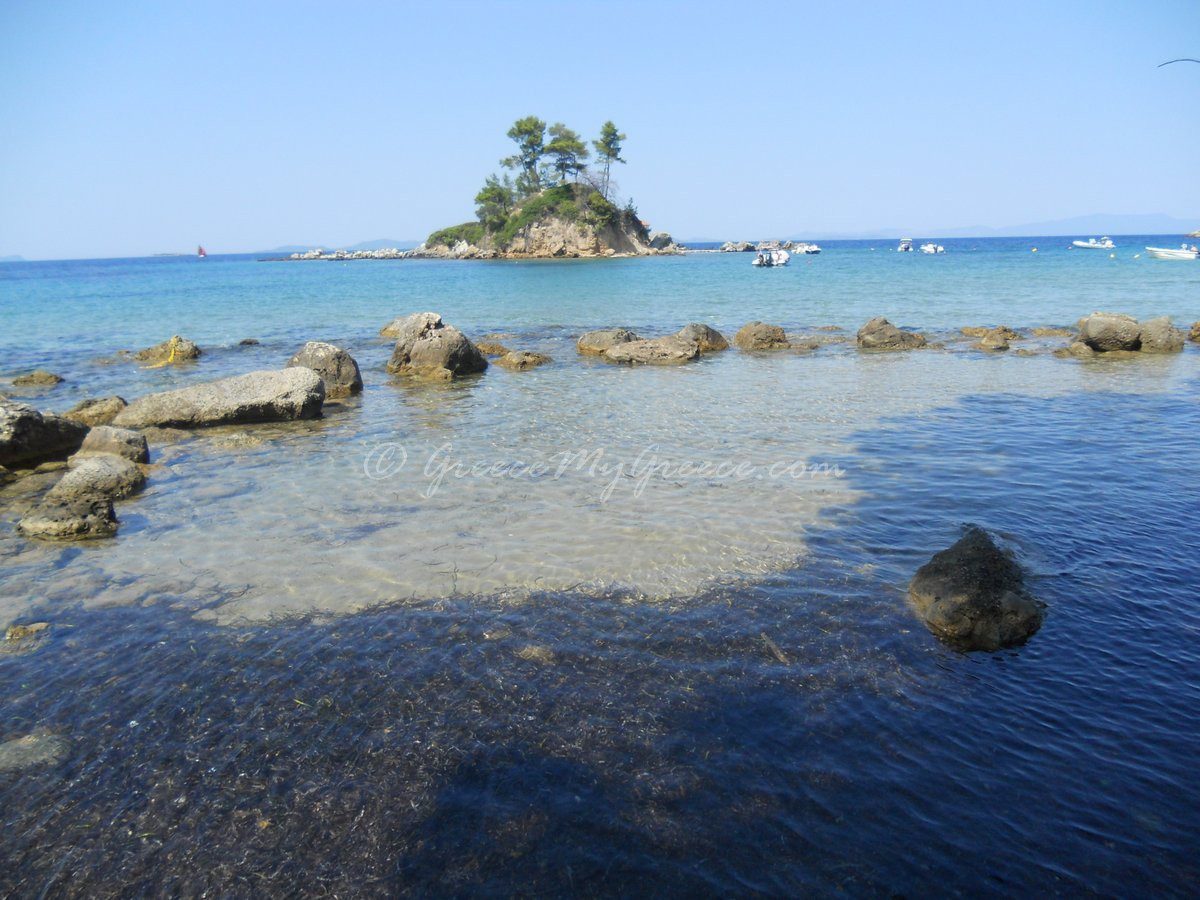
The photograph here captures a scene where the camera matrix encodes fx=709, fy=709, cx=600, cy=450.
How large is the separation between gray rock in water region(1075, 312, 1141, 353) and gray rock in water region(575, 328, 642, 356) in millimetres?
14619

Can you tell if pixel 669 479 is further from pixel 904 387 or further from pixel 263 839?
pixel 904 387

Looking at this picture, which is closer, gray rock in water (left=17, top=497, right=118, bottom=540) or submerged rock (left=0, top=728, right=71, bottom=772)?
submerged rock (left=0, top=728, right=71, bottom=772)

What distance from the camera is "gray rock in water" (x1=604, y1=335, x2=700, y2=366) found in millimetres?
23375

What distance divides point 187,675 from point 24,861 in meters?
1.93

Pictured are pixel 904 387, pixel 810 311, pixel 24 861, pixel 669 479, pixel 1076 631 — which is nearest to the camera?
pixel 24 861

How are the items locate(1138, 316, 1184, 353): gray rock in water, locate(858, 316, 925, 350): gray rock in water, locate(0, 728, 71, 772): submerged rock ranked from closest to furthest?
locate(0, 728, 71, 772): submerged rock < locate(1138, 316, 1184, 353): gray rock in water < locate(858, 316, 925, 350): gray rock in water

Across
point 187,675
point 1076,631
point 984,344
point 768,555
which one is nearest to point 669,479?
point 768,555

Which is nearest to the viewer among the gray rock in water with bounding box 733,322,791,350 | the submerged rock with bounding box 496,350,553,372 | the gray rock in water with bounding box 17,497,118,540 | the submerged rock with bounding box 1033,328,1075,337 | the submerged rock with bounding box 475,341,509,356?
the gray rock in water with bounding box 17,497,118,540

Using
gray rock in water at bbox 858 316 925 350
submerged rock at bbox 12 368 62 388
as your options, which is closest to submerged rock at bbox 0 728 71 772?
submerged rock at bbox 12 368 62 388

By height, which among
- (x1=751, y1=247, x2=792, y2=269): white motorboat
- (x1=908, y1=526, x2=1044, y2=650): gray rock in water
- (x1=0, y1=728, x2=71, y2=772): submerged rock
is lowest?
(x1=0, y1=728, x2=71, y2=772): submerged rock

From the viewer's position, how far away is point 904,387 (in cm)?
1850

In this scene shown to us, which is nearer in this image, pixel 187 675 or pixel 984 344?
pixel 187 675

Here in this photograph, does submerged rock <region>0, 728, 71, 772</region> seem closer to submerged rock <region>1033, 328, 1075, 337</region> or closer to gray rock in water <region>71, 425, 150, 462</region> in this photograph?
gray rock in water <region>71, 425, 150, 462</region>

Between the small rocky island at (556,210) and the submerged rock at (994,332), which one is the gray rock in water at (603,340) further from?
the small rocky island at (556,210)
